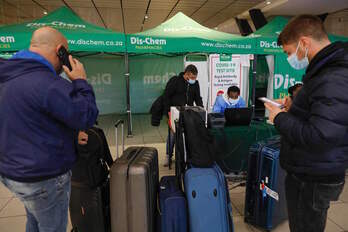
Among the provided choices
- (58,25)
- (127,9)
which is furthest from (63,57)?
(127,9)

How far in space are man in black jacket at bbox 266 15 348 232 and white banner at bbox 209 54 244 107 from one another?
155 inches

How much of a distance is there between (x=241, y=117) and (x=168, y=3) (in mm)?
5354

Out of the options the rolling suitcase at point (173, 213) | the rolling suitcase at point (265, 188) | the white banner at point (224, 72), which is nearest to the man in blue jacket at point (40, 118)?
the rolling suitcase at point (173, 213)

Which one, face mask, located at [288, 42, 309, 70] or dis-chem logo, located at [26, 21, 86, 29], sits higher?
dis-chem logo, located at [26, 21, 86, 29]

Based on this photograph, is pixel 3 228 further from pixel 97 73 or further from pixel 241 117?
pixel 97 73

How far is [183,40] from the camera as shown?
4250mm

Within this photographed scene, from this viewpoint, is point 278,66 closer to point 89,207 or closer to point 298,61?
point 298,61

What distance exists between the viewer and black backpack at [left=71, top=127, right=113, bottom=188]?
Result: 1503 mm

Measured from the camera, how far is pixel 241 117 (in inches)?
111

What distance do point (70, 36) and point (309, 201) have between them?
3924mm

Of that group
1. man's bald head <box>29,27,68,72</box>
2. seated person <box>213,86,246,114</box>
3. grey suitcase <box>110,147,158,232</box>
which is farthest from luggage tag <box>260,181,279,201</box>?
man's bald head <box>29,27,68,72</box>

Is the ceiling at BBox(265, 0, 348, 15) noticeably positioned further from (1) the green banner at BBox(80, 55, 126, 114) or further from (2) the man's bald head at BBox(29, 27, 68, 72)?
(2) the man's bald head at BBox(29, 27, 68, 72)

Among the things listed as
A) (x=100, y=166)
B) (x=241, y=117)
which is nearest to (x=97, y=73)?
(x=241, y=117)

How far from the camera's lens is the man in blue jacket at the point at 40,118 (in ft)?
3.07
